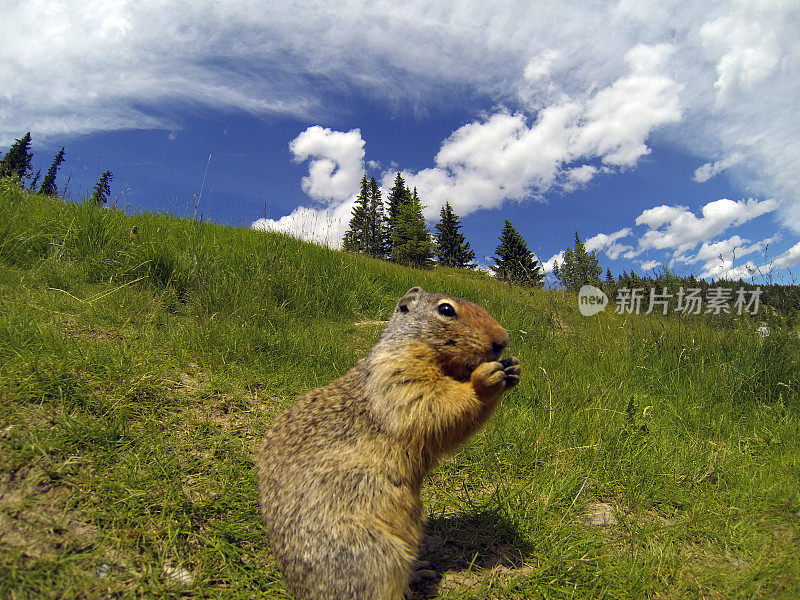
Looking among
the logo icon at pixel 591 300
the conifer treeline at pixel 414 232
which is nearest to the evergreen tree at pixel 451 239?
the conifer treeline at pixel 414 232

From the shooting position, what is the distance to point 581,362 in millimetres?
5891

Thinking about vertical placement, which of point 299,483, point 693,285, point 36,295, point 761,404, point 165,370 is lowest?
point 299,483

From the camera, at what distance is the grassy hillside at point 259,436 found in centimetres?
242

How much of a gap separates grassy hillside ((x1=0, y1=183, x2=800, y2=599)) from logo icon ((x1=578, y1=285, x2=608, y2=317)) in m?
2.31

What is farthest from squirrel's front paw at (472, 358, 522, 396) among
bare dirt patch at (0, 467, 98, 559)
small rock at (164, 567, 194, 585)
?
bare dirt patch at (0, 467, 98, 559)

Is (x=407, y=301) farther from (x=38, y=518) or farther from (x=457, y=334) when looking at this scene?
(x=38, y=518)

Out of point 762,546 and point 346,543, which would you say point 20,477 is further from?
point 762,546

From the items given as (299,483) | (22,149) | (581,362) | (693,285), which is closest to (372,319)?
(581,362)

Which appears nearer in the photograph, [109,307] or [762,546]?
[762,546]

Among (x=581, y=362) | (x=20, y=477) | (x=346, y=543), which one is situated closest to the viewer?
(x=346, y=543)

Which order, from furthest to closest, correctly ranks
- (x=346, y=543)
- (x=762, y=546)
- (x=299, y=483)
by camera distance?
(x=762, y=546) < (x=299, y=483) < (x=346, y=543)

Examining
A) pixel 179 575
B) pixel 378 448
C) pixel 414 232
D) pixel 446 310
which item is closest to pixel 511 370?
pixel 446 310

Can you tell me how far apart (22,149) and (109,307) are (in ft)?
192

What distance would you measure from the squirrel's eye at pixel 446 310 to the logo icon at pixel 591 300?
6989mm
